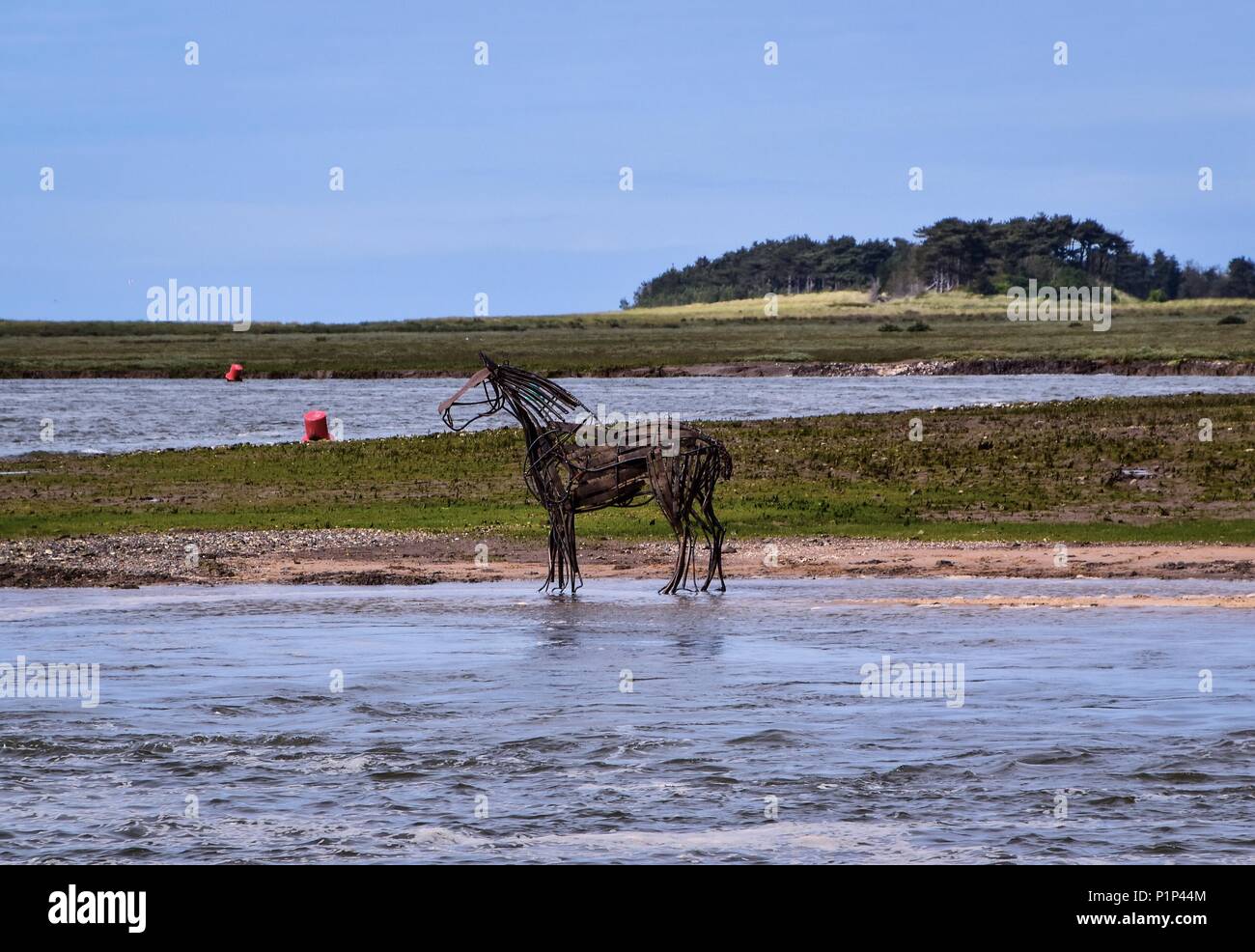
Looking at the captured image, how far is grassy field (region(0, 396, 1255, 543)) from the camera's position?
95.5 feet

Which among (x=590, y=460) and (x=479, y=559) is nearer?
(x=590, y=460)

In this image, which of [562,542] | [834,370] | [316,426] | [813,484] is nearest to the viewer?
[562,542]

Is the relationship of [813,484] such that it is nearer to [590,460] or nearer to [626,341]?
[590,460]

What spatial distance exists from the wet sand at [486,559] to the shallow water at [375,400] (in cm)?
1996

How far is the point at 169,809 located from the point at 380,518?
1867cm

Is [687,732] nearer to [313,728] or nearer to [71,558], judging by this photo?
[313,728]

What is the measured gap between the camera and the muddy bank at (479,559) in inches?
951

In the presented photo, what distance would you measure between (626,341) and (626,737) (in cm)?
11450

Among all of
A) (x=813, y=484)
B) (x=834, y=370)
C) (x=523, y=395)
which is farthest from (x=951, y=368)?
(x=523, y=395)

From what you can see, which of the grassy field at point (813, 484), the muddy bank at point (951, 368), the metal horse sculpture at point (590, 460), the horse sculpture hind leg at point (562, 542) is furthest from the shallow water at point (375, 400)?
→ the metal horse sculpture at point (590, 460)

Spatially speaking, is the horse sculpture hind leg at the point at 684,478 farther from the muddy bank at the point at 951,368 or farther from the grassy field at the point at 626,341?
the grassy field at the point at 626,341

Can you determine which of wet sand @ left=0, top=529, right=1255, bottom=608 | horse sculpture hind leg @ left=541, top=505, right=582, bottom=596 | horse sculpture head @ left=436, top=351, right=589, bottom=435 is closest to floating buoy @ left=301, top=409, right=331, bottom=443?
wet sand @ left=0, top=529, right=1255, bottom=608

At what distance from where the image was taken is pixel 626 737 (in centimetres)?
→ 1370
